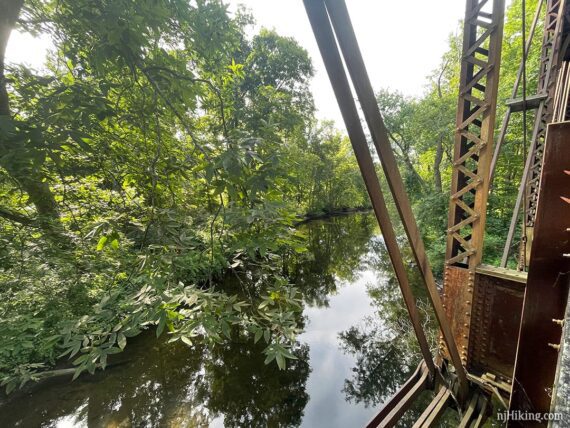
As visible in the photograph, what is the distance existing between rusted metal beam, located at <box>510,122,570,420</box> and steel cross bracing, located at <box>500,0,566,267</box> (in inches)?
72.4

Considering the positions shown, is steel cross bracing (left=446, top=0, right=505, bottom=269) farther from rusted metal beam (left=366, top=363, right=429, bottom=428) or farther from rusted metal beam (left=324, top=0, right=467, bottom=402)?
rusted metal beam (left=366, top=363, right=429, bottom=428)

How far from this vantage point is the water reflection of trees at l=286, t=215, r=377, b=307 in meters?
10.8

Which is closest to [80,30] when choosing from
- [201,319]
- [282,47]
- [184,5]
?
[184,5]

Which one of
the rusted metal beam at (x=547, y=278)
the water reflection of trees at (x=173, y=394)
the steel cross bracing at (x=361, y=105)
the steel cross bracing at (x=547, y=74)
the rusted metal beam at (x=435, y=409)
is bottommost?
the water reflection of trees at (x=173, y=394)

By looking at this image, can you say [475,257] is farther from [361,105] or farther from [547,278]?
[361,105]

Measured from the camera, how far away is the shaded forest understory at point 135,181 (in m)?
1.46

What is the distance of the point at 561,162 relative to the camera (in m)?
1.45

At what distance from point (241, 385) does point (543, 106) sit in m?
7.87

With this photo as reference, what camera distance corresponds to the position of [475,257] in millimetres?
2193

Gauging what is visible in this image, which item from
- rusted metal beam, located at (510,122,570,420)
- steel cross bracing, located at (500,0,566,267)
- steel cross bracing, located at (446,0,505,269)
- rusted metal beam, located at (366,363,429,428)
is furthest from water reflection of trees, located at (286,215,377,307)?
rusted metal beam, located at (510,122,570,420)

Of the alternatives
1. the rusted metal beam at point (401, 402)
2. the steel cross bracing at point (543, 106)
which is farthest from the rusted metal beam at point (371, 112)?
the steel cross bracing at point (543, 106)

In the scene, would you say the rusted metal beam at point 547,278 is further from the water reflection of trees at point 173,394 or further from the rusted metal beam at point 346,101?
the water reflection of trees at point 173,394

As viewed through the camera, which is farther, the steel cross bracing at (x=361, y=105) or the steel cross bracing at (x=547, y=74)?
the steel cross bracing at (x=547, y=74)

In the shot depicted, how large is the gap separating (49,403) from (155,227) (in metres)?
5.83
